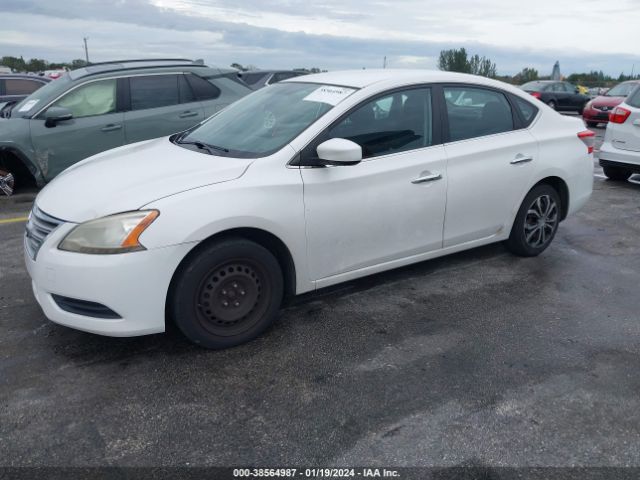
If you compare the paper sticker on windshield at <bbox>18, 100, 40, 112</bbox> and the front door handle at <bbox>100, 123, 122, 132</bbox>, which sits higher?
the paper sticker on windshield at <bbox>18, 100, 40, 112</bbox>

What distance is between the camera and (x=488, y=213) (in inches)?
182

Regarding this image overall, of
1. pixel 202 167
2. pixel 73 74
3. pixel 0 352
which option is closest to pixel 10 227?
pixel 73 74

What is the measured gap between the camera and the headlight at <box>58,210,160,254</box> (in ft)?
10.0

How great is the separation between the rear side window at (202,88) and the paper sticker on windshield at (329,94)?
160 inches

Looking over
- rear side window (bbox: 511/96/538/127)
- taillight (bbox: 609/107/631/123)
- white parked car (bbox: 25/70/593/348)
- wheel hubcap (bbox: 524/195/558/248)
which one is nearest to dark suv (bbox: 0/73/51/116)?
white parked car (bbox: 25/70/593/348)

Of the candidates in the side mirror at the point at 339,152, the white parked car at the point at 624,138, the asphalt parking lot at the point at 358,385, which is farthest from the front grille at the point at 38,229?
the white parked car at the point at 624,138

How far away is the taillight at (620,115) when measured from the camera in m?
8.08

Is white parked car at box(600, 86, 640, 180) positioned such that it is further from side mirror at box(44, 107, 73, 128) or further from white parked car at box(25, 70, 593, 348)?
side mirror at box(44, 107, 73, 128)

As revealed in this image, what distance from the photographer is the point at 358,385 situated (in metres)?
3.10

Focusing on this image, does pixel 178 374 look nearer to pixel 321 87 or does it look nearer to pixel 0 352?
pixel 0 352

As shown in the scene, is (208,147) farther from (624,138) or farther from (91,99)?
(624,138)

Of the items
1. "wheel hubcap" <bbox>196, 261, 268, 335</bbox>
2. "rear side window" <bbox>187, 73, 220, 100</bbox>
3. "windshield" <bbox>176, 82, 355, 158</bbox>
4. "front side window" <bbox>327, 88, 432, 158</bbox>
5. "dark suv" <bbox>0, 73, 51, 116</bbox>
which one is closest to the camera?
"wheel hubcap" <bbox>196, 261, 268, 335</bbox>

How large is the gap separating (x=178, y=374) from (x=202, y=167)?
4.02 feet

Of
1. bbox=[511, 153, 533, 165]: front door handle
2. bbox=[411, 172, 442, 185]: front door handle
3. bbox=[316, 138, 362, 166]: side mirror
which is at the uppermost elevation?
bbox=[316, 138, 362, 166]: side mirror
